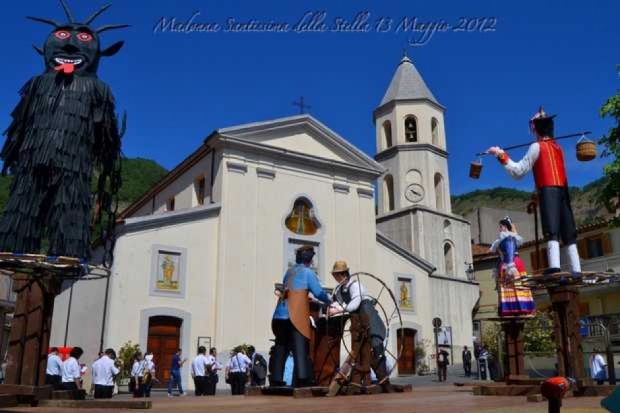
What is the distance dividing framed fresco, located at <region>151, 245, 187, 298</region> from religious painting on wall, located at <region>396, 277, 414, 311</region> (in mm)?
11027

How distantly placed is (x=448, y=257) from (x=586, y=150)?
27.7m

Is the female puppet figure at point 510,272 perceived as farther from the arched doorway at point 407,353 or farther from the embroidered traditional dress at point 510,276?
the arched doorway at point 407,353

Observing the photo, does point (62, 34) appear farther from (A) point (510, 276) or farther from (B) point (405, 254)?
(B) point (405, 254)

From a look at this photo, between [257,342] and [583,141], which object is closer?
[583,141]

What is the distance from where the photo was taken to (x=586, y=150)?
6.84 meters

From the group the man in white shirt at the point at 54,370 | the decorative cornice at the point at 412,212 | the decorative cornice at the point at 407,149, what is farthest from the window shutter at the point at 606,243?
the man in white shirt at the point at 54,370

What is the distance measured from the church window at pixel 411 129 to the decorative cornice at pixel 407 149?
78 centimetres

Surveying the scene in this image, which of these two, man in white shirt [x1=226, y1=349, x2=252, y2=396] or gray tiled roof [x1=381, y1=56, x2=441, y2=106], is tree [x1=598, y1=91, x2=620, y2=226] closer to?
man in white shirt [x1=226, y1=349, x2=252, y2=396]

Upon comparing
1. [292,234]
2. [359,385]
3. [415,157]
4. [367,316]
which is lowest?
[359,385]

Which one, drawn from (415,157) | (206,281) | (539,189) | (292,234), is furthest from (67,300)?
(539,189)

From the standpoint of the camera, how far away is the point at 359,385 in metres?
7.16

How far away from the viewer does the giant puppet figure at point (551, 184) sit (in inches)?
259

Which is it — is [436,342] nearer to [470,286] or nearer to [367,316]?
[470,286]

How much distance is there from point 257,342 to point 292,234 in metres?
5.15
